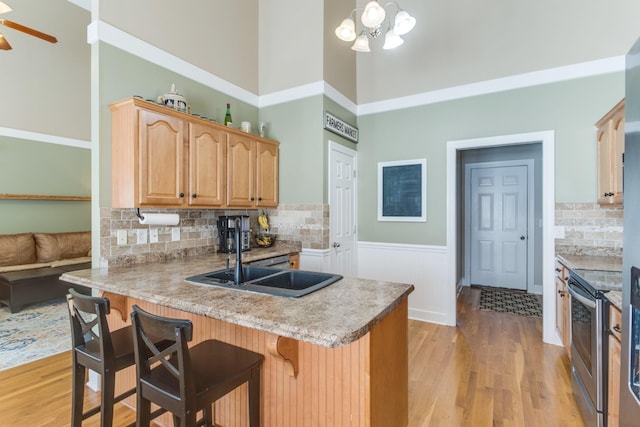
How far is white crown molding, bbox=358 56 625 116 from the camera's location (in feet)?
Result: 9.95

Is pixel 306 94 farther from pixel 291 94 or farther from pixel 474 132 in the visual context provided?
pixel 474 132

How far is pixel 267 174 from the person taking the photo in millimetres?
3639

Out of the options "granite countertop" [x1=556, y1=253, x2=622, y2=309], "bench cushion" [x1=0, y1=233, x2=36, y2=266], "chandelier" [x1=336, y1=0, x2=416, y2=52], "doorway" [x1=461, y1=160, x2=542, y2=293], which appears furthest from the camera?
"doorway" [x1=461, y1=160, x2=542, y2=293]

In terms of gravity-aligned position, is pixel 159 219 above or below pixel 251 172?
below

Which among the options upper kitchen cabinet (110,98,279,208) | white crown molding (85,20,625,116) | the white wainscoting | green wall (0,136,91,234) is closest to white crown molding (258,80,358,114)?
white crown molding (85,20,625,116)

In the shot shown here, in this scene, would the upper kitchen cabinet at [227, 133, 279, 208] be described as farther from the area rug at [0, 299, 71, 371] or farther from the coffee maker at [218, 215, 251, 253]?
A: the area rug at [0, 299, 71, 371]

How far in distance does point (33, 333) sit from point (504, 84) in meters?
5.94

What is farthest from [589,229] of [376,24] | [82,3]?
[82,3]

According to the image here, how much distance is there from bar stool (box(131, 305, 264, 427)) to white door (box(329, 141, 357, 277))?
89.3 inches

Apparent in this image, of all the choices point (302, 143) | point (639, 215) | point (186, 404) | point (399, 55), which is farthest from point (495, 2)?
point (186, 404)

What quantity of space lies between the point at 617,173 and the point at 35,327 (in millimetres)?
6078

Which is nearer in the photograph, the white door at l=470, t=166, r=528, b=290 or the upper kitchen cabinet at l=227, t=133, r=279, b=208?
the upper kitchen cabinet at l=227, t=133, r=279, b=208

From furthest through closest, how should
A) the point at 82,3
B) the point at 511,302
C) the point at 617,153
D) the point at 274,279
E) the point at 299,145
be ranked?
the point at 82,3 → the point at 511,302 → the point at 299,145 → the point at 617,153 → the point at 274,279

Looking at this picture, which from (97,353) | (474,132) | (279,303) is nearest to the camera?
(279,303)
